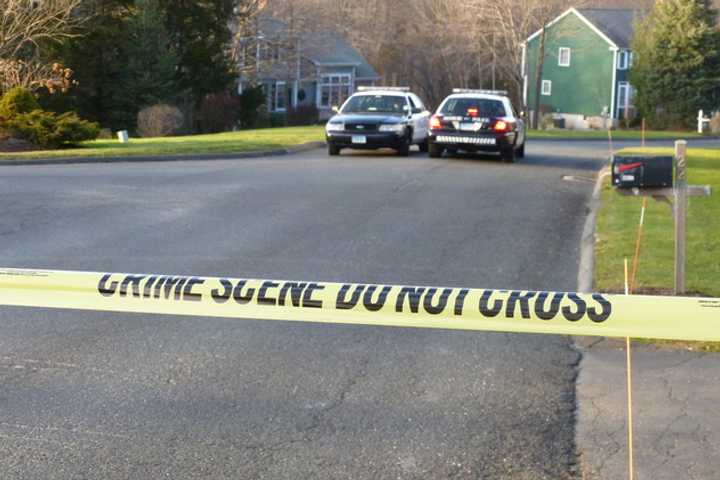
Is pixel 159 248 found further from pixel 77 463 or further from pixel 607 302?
pixel 607 302

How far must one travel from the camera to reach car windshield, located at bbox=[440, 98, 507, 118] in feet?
83.9

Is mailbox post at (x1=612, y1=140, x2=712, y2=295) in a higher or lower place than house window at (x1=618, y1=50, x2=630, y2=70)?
lower

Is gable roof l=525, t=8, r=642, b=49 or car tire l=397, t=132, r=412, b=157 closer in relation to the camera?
car tire l=397, t=132, r=412, b=157

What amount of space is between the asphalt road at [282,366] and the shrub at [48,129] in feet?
38.5

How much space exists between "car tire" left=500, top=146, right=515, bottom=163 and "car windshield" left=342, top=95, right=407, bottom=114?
10.2 ft

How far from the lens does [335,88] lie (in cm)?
7206

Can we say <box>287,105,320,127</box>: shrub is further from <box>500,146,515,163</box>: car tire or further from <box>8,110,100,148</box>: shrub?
<box>500,146,515,163</box>: car tire

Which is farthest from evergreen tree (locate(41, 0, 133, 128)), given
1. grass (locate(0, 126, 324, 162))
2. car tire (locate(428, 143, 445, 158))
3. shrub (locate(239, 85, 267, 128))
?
car tire (locate(428, 143, 445, 158))

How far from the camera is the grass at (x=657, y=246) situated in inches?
407

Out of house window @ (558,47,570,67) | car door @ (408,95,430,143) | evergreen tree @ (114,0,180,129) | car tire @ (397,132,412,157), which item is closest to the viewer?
car tire @ (397,132,412,157)

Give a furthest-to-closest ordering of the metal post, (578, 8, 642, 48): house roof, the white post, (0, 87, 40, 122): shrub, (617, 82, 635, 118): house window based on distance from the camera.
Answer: (578, 8, 642, 48): house roof < (617, 82, 635, 118): house window < the white post < (0, 87, 40, 122): shrub < the metal post

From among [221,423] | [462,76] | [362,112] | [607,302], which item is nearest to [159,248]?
[221,423]

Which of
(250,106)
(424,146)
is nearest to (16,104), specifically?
(424,146)

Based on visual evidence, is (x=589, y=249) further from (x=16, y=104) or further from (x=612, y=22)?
(x=612, y=22)
